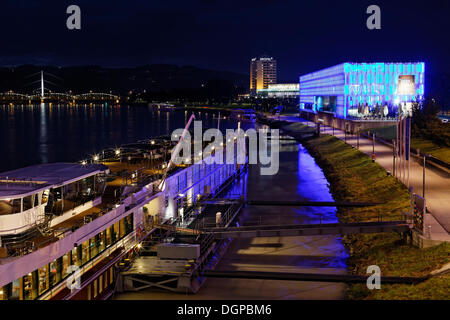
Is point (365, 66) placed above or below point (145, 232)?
above

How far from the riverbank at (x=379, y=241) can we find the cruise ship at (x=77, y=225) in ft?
19.2

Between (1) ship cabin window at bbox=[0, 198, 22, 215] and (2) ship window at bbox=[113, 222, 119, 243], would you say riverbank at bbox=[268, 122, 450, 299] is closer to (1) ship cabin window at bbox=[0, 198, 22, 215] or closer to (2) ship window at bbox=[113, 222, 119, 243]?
(2) ship window at bbox=[113, 222, 119, 243]

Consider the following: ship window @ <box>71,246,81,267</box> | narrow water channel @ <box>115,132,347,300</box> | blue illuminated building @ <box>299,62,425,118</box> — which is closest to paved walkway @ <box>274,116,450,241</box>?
narrow water channel @ <box>115,132,347,300</box>

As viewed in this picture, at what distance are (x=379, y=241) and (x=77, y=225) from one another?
11306 mm

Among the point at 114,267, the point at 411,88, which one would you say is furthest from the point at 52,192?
the point at 411,88

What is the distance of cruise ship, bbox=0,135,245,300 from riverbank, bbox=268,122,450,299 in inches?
230

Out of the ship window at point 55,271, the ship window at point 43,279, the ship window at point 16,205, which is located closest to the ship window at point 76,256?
the ship window at point 55,271

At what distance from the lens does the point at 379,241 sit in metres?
19.8

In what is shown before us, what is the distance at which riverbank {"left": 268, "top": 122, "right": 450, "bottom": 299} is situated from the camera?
47.9 ft

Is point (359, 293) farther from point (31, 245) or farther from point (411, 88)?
point (411, 88)

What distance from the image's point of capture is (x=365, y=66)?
7500 cm

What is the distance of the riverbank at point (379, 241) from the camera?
14.6 meters

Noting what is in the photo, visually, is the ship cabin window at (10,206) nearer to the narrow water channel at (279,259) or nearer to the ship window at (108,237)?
the ship window at (108,237)
